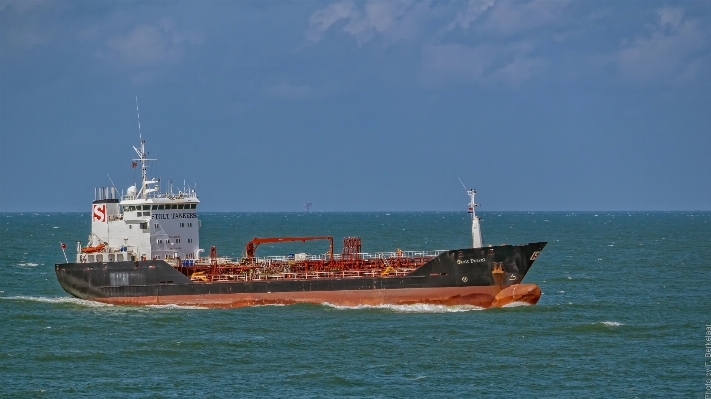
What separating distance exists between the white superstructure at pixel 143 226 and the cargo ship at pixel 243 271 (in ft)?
0.18

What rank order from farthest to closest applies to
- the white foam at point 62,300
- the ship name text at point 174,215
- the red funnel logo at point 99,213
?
the red funnel logo at point 99,213 → the ship name text at point 174,215 → the white foam at point 62,300

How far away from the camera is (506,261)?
49.5 m

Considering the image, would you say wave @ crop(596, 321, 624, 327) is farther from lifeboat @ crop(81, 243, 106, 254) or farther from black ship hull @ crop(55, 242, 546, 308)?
lifeboat @ crop(81, 243, 106, 254)

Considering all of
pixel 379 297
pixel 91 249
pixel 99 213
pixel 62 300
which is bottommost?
pixel 379 297

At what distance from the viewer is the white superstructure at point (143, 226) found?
54750 millimetres

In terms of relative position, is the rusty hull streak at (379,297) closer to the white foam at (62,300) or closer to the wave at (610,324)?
the white foam at (62,300)

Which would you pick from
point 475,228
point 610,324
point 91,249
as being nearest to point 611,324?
point 610,324

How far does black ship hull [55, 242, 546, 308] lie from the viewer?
49500 millimetres

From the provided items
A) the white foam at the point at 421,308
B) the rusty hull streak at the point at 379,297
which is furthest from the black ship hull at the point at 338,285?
the white foam at the point at 421,308

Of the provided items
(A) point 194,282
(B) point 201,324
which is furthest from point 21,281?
(B) point 201,324

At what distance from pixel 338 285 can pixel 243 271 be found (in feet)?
20.6

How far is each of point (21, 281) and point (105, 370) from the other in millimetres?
36667

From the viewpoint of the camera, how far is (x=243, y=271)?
5406cm

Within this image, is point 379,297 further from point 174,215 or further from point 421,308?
point 174,215
